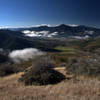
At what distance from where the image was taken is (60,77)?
1197 centimetres

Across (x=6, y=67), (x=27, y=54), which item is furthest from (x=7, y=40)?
(x=6, y=67)

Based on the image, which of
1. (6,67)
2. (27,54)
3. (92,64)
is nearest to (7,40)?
(27,54)

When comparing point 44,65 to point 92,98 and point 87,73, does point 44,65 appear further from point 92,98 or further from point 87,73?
point 92,98

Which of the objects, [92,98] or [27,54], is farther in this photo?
[27,54]

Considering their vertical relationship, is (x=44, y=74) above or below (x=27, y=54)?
above

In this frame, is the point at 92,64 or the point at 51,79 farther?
the point at 92,64

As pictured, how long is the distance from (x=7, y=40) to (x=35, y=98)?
196 meters

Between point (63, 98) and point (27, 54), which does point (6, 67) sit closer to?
point (63, 98)

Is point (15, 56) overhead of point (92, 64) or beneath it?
beneath

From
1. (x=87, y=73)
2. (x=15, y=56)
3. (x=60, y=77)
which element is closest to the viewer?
(x=60, y=77)

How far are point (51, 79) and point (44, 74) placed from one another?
0.72 m

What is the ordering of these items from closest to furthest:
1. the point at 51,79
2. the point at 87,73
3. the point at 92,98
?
the point at 92,98 < the point at 51,79 < the point at 87,73

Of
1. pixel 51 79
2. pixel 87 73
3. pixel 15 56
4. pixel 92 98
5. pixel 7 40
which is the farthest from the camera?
pixel 7 40

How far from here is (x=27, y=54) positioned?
457 feet
